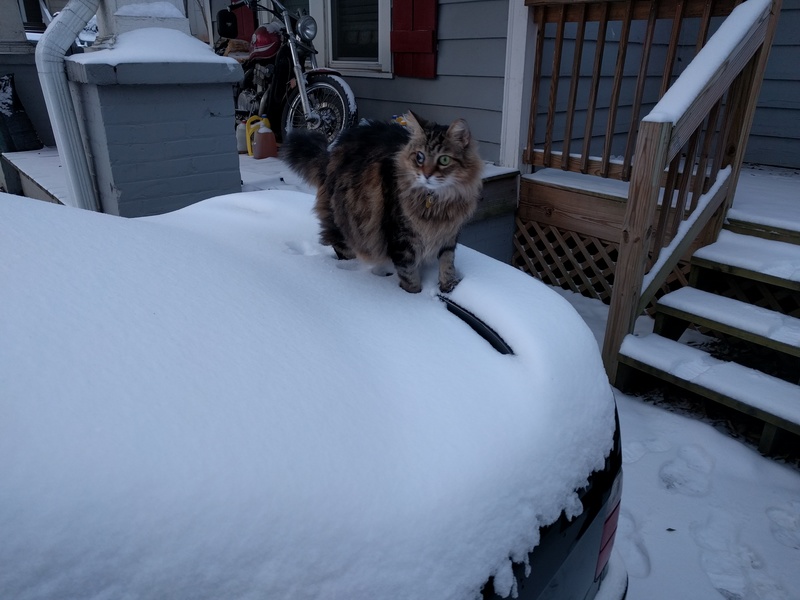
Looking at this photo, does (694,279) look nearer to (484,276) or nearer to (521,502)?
(484,276)

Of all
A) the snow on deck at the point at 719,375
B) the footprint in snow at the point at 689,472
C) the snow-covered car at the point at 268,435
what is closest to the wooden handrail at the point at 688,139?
the snow on deck at the point at 719,375

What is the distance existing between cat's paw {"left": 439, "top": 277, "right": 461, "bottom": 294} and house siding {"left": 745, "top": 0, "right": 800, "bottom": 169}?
15.8ft

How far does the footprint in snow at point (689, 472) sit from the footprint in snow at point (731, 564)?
16 cm

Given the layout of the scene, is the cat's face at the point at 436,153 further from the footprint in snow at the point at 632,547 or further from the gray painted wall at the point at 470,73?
the gray painted wall at the point at 470,73

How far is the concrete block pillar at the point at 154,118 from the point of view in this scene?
3.15m

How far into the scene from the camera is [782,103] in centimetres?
484

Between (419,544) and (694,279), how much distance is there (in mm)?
3142

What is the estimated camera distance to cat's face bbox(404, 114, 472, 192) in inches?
71.2

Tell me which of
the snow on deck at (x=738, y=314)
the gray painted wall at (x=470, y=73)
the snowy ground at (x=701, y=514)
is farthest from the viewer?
the gray painted wall at (x=470, y=73)

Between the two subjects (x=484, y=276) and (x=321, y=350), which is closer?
(x=321, y=350)

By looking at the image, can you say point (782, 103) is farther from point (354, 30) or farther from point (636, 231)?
point (354, 30)

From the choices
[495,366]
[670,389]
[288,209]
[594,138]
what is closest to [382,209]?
[288,209]

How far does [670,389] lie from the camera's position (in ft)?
10.1

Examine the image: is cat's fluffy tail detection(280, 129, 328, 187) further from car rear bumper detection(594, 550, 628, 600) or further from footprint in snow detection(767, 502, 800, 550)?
footprint in snow detection(767, 502, 800, 550)
